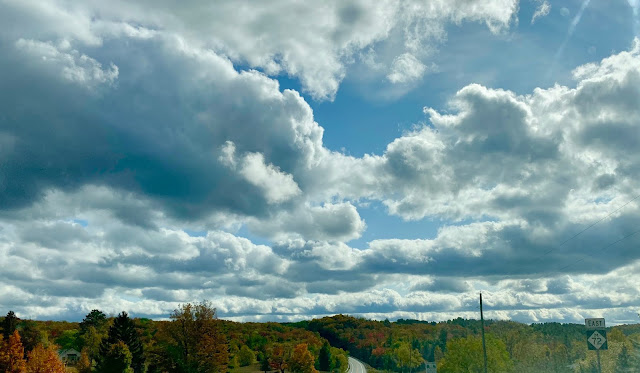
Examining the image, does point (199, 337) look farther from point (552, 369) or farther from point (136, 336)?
point (552, 369)

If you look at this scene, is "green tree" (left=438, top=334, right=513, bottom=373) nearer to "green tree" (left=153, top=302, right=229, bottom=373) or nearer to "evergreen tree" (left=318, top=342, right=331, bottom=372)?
"green tree" (left=153, top=302, right=229, bottom=373)

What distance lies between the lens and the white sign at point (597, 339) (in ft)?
106

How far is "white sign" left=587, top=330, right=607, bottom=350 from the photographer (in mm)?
32281

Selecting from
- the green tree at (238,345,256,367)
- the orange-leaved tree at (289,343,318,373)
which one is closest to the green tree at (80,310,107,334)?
the green tree at (238,345,256,367)

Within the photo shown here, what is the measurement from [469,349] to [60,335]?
137 m

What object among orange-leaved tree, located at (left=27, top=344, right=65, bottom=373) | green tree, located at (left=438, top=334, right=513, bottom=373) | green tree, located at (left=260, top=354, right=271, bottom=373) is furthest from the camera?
green tree, located at (left=260, top=354, right=271, bottom=373)

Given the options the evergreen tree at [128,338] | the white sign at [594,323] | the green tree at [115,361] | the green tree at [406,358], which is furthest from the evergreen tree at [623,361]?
the evergreen tree at [128,338]

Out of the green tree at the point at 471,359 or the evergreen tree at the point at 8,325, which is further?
the evergreen tree at the point at 8,325

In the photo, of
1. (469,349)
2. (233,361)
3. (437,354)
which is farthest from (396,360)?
(469,349)

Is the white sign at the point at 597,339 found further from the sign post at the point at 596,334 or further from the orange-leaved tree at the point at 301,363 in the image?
the orange-leaved tree at the point at 301,363

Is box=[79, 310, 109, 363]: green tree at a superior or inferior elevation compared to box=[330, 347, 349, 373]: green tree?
superior

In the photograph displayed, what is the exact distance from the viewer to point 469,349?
78312 mm

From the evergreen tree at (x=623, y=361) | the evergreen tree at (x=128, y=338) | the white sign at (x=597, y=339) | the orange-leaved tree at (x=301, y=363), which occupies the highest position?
the white sign at (x=597, y=339)

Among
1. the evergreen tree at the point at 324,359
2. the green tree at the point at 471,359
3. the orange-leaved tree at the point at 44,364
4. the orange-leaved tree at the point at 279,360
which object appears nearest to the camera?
the orange-leaved tree at the point at 44,364
